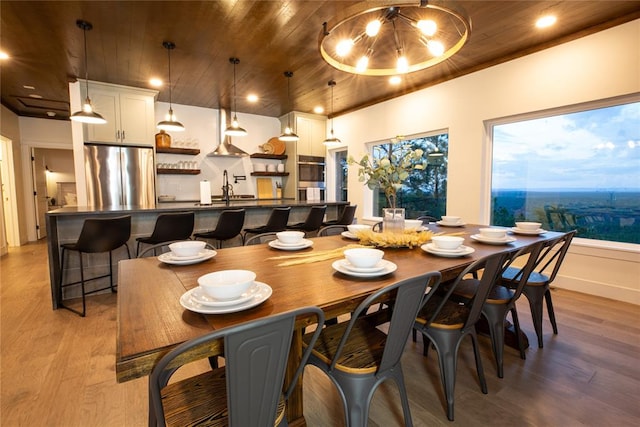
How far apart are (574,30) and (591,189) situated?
1692mm

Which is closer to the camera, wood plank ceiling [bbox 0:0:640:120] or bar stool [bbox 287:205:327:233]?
wood plank ceiling [bbox 0:0:640:120]

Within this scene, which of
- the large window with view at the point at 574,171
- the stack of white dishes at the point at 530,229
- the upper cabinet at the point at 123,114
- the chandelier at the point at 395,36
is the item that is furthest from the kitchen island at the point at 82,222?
the large window with view at the point at 574,171

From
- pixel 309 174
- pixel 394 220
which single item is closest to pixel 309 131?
pixel 309 174

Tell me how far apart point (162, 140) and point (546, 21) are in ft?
18.2

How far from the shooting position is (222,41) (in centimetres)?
328

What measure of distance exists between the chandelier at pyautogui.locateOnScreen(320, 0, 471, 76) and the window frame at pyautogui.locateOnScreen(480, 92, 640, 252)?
1297 mm

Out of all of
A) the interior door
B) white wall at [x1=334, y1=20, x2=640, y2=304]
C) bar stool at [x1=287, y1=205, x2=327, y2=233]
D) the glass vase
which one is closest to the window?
white wall at [x1=334, y1=20, x2=640, y2=304]

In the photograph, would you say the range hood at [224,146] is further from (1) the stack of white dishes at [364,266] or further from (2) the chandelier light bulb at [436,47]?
(1) the stack of white dishes at [364,266]

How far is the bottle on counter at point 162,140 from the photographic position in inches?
205

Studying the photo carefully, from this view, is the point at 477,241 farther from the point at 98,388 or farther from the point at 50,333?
the point at 50,333

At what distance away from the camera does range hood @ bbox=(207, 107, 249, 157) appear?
5699 mm

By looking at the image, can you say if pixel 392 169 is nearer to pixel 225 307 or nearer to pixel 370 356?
pixel 370 356

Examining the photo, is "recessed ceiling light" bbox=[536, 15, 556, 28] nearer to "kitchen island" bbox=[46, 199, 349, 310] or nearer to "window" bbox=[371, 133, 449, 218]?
"window" bbox=[371, 133, 449, 218]

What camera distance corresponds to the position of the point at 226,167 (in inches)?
243
